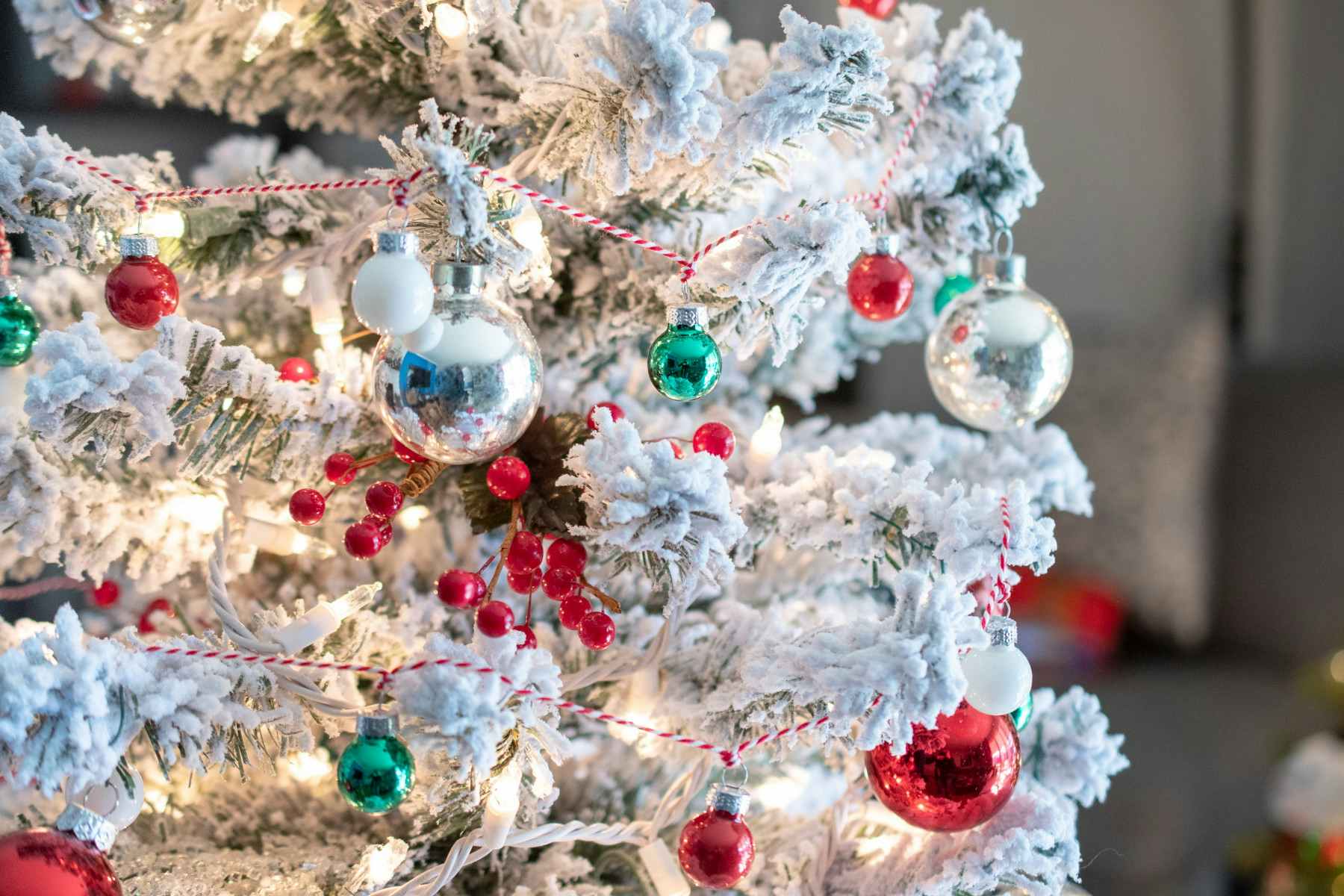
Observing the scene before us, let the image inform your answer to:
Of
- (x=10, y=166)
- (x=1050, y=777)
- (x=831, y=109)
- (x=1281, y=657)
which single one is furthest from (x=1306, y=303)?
(x=10, y=166)

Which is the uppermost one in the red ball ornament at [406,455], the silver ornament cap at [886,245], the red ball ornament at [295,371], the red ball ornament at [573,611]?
the silver ornament cap at [886,245]

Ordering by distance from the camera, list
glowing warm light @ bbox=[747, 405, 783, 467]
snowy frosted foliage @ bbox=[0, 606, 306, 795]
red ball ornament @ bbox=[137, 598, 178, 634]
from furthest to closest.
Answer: red ball ornament @ bbox=[137, 598, 178, 634]
glowing warm light @ bbox=[747, 405, 783, 467]
snowy frosted foliage @ bbox=[0, 606, 306, 795]

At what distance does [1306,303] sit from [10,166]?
6.56ft

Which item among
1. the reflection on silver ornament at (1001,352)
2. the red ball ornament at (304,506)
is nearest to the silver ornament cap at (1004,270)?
the reflection on silver ornament at (1001,352)

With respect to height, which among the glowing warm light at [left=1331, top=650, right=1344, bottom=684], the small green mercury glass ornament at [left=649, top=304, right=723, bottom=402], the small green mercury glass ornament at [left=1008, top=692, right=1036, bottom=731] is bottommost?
the glowing warm light at [left=1331, top=650, right=1344, bottom=684]

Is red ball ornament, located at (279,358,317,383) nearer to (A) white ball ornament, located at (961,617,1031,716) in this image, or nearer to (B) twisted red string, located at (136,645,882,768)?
(B) twisted red string, located at (136,645,882,768)

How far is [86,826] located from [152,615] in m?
0.26

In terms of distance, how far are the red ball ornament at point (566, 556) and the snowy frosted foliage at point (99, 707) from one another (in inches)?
6.3

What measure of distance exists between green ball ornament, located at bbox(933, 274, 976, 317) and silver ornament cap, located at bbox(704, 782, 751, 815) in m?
0.38

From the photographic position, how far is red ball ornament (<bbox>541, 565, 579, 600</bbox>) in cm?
61

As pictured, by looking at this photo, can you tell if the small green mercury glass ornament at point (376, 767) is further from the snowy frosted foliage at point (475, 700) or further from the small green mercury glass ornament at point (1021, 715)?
the small green mercury glass ornament at point (1021, 715)

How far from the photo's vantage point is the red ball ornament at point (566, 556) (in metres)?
0.62

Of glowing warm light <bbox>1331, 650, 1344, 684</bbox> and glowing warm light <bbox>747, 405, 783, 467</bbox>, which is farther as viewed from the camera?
glowing warm light <bbox>1331, 650, 1344, 684</bbox>

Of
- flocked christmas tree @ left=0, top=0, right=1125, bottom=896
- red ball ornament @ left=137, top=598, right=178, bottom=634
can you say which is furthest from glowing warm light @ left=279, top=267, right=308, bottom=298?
red ball ornament @ left=137, top=598, right=178, bottom=634
